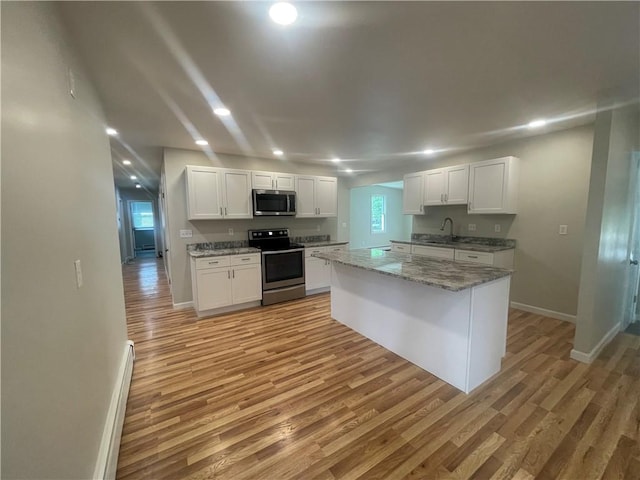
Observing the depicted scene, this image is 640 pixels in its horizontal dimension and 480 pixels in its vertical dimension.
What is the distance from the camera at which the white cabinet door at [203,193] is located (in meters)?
3.97

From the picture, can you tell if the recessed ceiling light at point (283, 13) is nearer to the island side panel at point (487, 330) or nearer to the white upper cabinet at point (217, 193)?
the island side panel at point (487, 330)

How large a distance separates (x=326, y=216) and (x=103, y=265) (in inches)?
A: 150

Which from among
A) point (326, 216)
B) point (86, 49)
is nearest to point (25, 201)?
point (86, 49)

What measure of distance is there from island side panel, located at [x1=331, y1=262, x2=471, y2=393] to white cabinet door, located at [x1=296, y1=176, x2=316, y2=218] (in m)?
1.80

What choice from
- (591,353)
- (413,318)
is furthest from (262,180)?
(591,353)

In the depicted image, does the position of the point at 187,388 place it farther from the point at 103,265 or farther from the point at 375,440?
the point at 375,440

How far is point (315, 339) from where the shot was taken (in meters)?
3.15

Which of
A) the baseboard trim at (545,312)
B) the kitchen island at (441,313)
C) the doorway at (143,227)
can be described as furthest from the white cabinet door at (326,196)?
the doorway at (143,227)

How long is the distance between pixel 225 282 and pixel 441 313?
2.91 metres

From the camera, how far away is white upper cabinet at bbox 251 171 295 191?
14.7ft

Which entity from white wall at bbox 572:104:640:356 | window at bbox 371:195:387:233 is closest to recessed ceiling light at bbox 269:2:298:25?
white wall at bbox 572:104:640:356

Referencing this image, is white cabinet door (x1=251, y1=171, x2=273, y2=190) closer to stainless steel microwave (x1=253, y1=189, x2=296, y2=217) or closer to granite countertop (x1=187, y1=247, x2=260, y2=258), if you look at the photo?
stainless steel microwave (x1=253, y1=189, x2=296, y2=217)

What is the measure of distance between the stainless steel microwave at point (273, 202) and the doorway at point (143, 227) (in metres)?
7.92

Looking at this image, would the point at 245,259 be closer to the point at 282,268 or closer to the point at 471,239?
the point at 282,268
